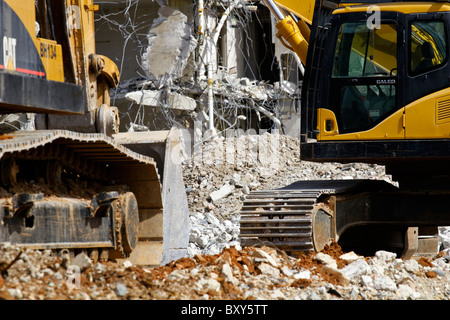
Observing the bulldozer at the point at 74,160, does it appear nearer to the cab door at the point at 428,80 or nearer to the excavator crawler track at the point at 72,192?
the excavator crawler track at the point at 72,192

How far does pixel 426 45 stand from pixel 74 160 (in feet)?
12.1

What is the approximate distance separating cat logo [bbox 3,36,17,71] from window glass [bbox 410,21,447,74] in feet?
13.5

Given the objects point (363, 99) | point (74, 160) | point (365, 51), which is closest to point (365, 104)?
point (363, 99)

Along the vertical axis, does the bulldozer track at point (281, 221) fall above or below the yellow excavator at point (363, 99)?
below

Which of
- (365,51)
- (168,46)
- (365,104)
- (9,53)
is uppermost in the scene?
(168,46)

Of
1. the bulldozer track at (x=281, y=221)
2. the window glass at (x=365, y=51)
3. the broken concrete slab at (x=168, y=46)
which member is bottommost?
the bulldozer track at (x=281, y=221)

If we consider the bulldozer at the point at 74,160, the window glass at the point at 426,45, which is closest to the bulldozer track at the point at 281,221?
the bulldozer at the point at 74,160

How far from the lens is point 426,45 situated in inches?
294

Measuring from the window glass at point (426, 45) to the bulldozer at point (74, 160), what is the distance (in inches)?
99.5

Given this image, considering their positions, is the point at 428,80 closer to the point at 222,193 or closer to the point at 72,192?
the point at 72,192

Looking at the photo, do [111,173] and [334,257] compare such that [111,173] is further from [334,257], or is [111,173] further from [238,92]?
[238,92]

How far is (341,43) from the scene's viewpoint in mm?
7586

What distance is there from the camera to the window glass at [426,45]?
742cm
